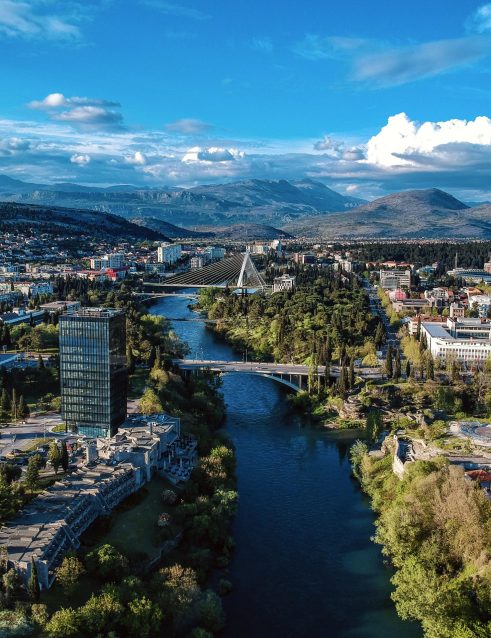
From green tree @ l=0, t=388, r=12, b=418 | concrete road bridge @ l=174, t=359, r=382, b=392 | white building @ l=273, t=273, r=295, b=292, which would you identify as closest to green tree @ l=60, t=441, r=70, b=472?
green tree @ l=0, t=388, r=12, b=418

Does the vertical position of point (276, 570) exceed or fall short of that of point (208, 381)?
it falls short

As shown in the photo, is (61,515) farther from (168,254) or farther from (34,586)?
(168,254)

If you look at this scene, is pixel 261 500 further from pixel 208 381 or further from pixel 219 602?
pixel 208 381

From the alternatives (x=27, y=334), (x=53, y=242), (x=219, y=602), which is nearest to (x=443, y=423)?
(x=219, y=602)

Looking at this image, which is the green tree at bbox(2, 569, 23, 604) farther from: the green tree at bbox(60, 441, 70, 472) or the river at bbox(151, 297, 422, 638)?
the green tree at bbox(60, 441, 70, 472)

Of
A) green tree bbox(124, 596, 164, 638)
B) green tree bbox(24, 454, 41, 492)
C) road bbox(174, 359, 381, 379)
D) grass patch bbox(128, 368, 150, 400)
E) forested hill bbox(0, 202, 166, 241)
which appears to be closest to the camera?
green tree bbox(124, 596, 164, 638)

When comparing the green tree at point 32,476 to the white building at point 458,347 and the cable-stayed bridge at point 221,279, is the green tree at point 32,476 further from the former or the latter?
the cable-stayed bridge at point 221,279

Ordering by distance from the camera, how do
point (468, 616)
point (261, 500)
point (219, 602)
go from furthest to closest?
point (261, 500) → point (219, 602) → point (468, 616)
